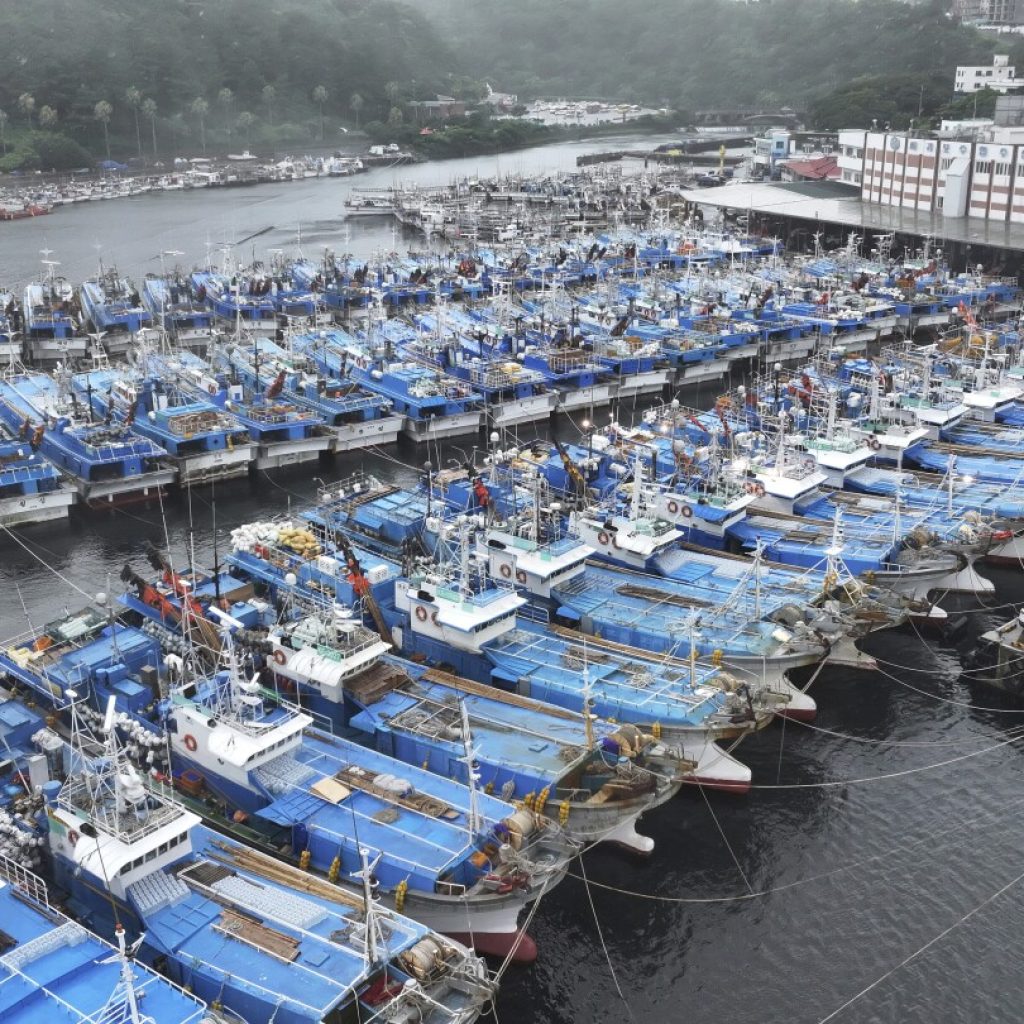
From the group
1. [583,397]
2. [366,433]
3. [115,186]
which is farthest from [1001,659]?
[115,186]

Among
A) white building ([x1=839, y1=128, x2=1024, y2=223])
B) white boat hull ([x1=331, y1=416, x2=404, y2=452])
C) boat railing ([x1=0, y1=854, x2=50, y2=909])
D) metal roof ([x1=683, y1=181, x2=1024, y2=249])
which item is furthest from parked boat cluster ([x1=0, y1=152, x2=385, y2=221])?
boat railing ([x1=0, y1=854, x2=50, y2=909])

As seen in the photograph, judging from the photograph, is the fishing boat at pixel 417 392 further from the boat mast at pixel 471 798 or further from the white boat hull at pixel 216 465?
the boat mast at pixel 471 798

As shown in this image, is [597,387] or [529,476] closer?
[529,476]

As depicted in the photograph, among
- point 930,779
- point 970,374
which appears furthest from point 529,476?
point 970,374

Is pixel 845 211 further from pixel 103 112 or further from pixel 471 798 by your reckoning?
pixel 103 112

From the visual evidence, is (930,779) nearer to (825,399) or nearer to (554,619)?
(554,619)

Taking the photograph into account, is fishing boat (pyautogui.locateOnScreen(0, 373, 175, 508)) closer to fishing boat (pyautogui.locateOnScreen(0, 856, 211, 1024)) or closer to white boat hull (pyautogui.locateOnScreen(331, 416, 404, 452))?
white boat hull (pyautogui.locateOnScreen(331, 416, 404, 452))
